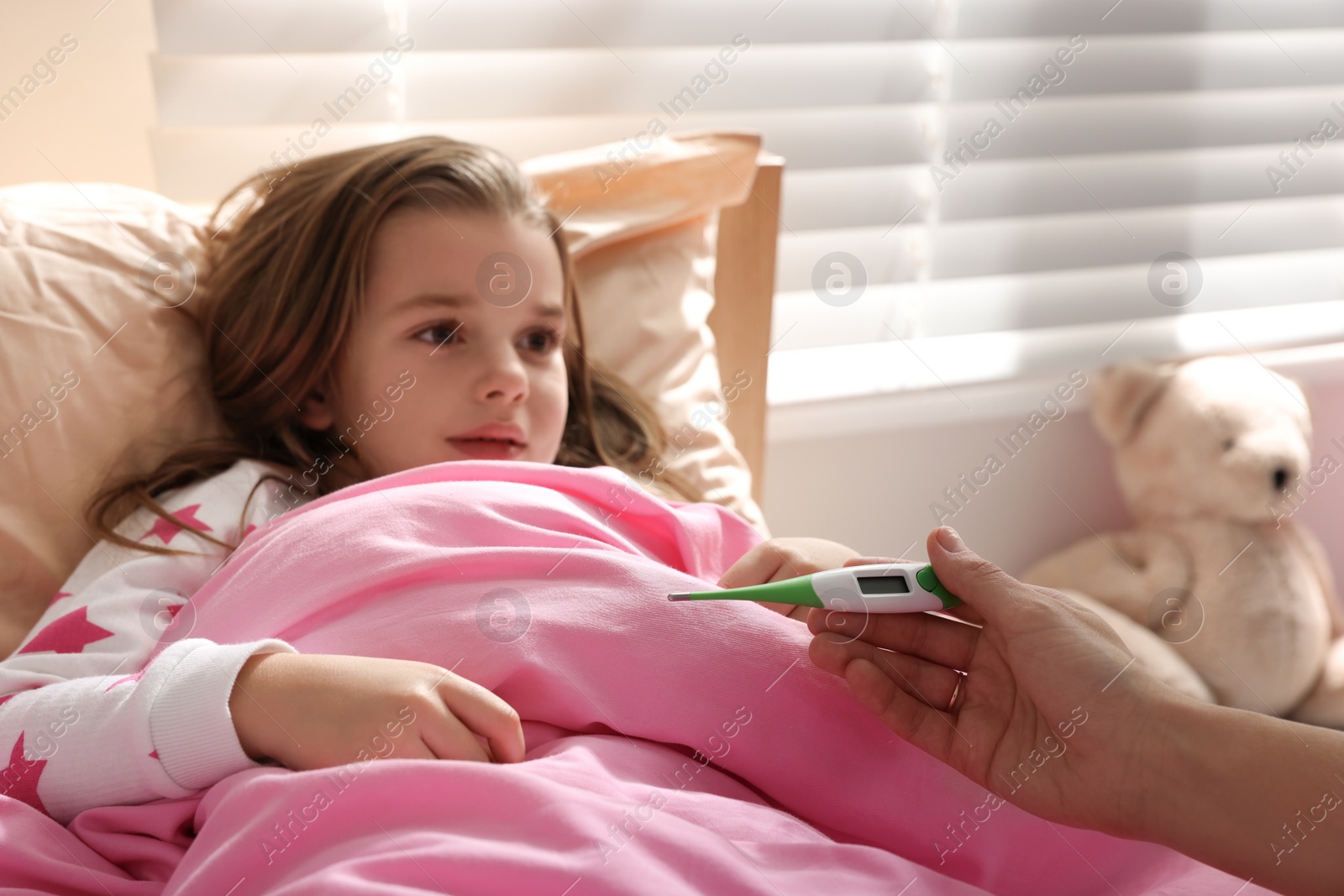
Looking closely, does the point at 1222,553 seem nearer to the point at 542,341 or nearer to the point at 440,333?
the point at 542,341

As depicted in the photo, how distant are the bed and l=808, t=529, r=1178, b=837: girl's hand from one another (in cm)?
3

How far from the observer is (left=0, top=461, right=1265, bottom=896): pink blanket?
22.1 inches

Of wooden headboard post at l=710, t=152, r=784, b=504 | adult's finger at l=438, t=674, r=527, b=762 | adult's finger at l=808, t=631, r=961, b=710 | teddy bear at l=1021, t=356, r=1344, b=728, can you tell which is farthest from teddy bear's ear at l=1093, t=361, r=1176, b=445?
adult's finger at l=438, t=674, r=527, b=762

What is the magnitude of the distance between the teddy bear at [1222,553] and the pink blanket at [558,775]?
106 centimetres

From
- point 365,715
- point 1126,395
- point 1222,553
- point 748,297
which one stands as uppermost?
point 748,297

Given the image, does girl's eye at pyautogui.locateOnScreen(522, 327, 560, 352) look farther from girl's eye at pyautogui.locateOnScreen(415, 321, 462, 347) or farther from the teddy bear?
the teddy bear

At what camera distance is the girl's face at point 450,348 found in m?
0.97

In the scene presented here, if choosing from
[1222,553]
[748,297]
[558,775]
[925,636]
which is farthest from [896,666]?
[1222,553]

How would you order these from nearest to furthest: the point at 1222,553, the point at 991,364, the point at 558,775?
1. the point at 558,775
2. the point at 1222,553
3. the point at 991,364

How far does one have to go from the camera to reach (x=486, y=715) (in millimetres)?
644

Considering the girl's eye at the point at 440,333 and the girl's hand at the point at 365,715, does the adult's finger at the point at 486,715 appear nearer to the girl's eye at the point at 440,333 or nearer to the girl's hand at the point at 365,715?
the girl's hand at the point at 365,715

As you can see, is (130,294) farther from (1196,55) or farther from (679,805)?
(1196,55)

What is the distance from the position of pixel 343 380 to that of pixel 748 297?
0.55 meters

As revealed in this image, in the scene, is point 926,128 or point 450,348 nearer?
point 450,348
